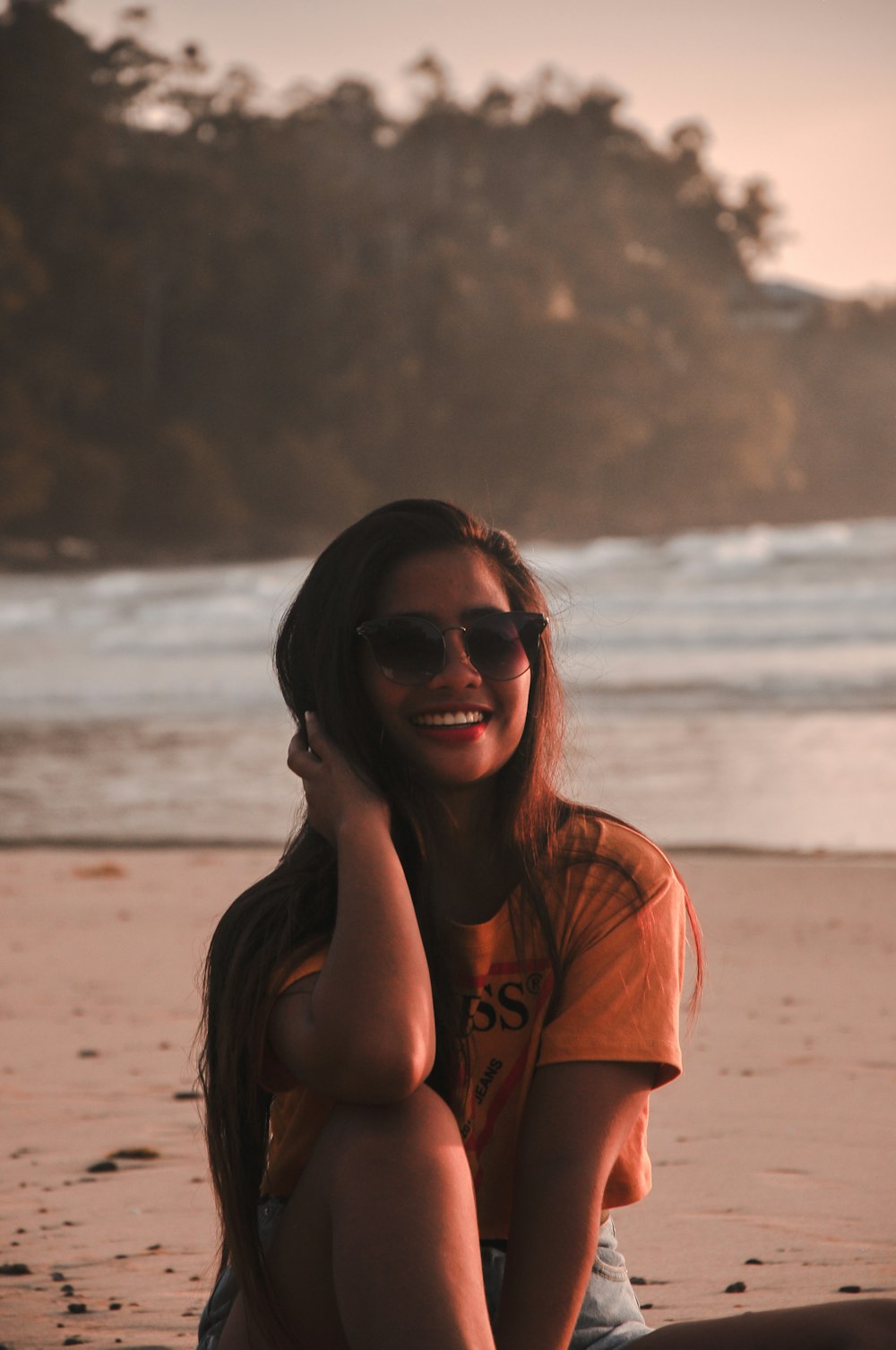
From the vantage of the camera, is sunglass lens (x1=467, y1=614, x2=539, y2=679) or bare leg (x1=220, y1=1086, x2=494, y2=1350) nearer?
bare leg (x1=220, y1=1086, x2=494, y2=1350)

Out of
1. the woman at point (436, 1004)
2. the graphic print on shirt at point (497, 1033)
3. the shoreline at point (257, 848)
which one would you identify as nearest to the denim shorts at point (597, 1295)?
the woman at point (436, 1004)

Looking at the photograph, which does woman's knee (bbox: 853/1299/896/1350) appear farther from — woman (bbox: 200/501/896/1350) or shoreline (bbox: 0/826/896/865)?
shoreline (bbox: 0/826/896/865)

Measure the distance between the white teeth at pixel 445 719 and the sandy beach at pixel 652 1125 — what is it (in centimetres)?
100

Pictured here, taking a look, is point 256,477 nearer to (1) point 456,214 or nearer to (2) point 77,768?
(1) point 456,214

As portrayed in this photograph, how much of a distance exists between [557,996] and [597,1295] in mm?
352

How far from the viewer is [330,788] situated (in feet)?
6.15

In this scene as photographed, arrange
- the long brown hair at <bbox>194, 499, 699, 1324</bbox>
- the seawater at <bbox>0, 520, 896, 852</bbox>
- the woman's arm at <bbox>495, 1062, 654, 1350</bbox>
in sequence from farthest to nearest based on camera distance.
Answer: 1. the seawater at <bbox>0, 520, 896, 852</bbox>
2. the long brown hair at <bbox>194, 499, 699, 1324</bbox>
3. the woman's arm at <bbox>495, 1062, 654, 1350</bbox>

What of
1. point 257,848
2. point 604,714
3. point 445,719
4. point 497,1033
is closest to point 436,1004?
point 497,1033

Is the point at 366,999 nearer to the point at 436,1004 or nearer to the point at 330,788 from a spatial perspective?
the point at 436,1004

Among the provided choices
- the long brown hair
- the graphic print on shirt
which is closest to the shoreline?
the long brown hair

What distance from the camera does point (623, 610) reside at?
73.7 feet

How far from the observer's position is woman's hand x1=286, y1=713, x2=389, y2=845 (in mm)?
1837

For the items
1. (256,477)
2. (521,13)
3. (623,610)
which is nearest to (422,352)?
(256,477)

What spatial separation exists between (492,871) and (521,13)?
6097cm
